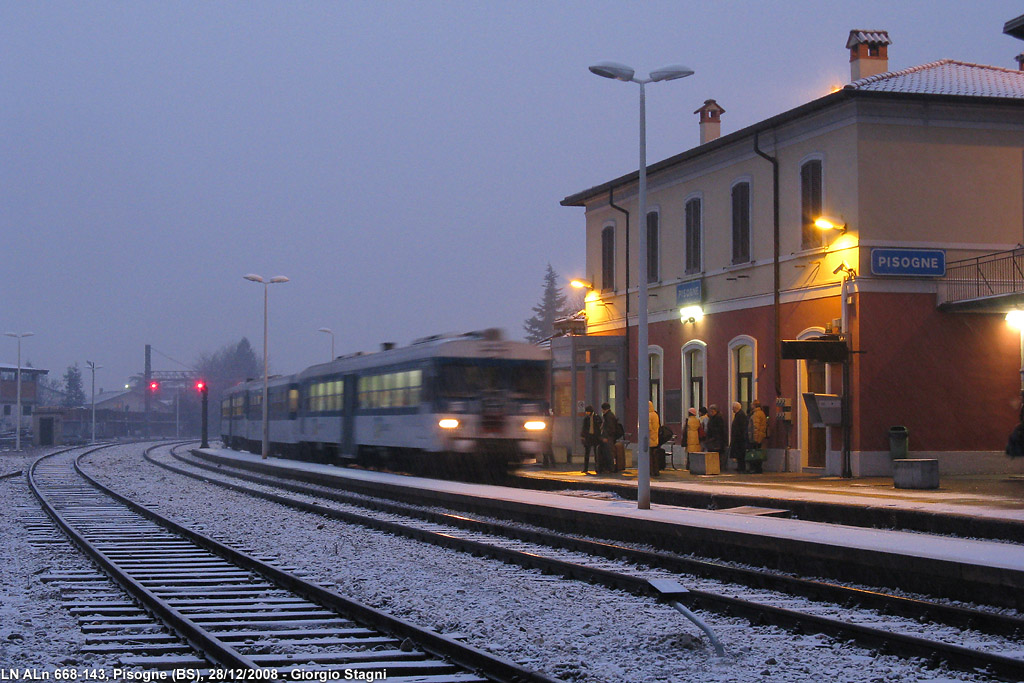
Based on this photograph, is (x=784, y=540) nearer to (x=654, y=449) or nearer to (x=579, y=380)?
(x=654, y=449)

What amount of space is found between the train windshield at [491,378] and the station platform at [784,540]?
10.8 feet

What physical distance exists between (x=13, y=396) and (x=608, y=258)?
83.2 m

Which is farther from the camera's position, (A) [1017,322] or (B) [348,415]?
(B) [348,415]

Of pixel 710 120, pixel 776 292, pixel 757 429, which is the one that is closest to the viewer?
pixel 757 429

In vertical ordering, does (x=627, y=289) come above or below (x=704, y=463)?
above

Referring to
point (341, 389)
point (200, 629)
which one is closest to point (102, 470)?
point (341, 389)

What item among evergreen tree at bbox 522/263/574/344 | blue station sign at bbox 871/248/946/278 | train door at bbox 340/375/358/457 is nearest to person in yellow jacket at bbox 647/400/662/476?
blue station sign at bbox 871/248/946/278

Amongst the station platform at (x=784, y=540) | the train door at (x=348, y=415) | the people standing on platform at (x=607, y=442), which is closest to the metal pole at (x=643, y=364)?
the station platform at (x=784, y=540)

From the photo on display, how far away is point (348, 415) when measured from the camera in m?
32.4

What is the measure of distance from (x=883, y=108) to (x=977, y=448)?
292 inches

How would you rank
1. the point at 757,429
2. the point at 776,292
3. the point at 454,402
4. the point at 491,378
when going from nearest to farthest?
the point at 454,402
the point at 757,429
the point at 491,378
the point at 776,292

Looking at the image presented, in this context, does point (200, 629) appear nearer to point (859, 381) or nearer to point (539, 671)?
point (539, 671)

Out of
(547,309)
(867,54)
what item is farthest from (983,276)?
(547,309)

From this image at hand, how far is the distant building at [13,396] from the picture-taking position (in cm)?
9688
